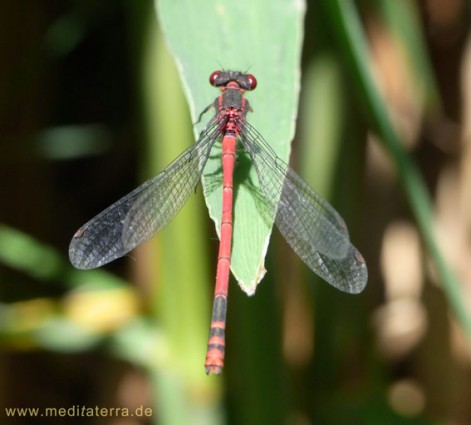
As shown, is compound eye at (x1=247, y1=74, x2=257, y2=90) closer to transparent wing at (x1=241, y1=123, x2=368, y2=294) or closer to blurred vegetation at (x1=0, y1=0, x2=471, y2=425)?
transparent wing at (x1=241, y1=123, x2=368, y2=294)

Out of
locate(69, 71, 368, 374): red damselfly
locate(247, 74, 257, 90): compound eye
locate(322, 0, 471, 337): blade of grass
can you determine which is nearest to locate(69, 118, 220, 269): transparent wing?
locate(69, 71, 368, 374): red damselfly

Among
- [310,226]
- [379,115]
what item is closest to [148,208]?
[310,226]

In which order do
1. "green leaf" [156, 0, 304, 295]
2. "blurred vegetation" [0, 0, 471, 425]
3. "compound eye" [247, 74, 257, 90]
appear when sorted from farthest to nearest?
"blurred vegetation" [0, 0, 471, 425], "compound eye" [247, 74, 257, 90], "green leaf" [156, 0, 304, 295]

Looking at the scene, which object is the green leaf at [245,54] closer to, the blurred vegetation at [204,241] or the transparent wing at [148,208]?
the transparent wing at [148,208]

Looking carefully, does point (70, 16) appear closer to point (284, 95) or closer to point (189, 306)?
point (189, 306)

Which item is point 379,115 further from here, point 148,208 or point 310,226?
point 148,208

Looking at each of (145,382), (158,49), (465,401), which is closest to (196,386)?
(158,49)

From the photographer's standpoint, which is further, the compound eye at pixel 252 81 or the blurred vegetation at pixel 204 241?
the blurred vegetation at pixel 204 241

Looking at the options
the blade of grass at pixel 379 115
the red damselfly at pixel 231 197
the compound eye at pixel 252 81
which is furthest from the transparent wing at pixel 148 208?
the blade of grass at pixel 379 115
